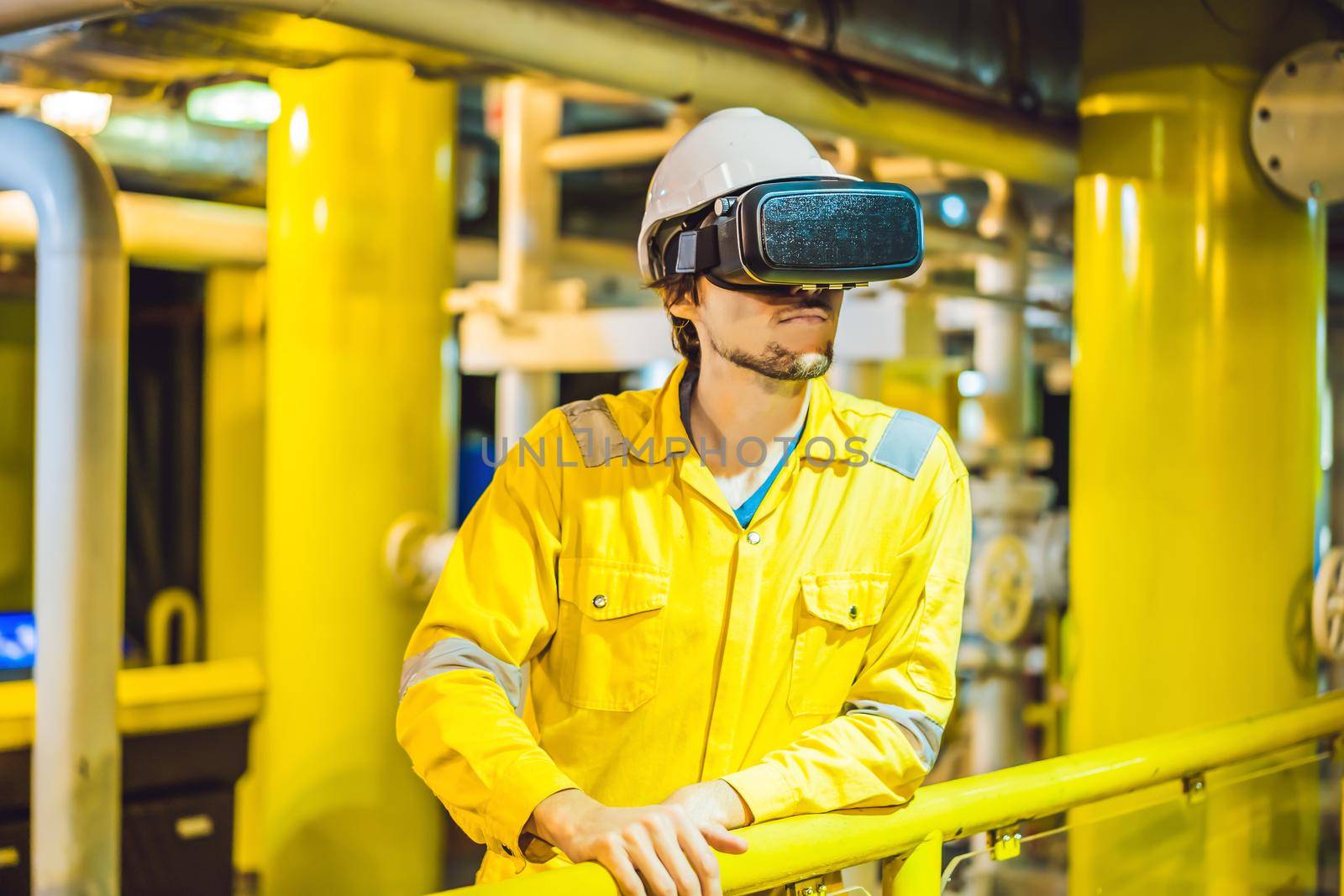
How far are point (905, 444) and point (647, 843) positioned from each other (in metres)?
0.60

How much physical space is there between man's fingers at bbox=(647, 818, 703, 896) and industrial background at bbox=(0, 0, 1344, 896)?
16.9 inches

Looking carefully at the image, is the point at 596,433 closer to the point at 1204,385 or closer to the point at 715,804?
the point at 715,804

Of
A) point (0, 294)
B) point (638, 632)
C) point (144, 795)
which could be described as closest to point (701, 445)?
point (638, 632)

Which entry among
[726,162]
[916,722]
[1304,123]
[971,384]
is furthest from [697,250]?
[971,384]

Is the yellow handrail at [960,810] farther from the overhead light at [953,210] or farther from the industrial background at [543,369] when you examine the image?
the overhead light at [953,210]

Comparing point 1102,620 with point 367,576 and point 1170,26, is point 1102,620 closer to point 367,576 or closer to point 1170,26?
point 1170,26

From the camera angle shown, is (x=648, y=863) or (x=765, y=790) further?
(x=765, y=790)

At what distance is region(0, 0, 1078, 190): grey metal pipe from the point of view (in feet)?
6.77

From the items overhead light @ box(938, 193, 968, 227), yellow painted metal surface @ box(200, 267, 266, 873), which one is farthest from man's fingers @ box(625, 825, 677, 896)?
yellow painted metal surface @ box(200, 267, 266, 873)

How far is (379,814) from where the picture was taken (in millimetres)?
3148

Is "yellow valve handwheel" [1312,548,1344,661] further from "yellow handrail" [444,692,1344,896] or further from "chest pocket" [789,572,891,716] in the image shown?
"chest pocket" [789,572,891,716]

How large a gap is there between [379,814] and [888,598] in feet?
6.21

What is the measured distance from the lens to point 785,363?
1.57m

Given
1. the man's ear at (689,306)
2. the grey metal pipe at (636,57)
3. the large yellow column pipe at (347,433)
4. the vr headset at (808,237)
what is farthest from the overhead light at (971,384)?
the vr headset at (808,237)
